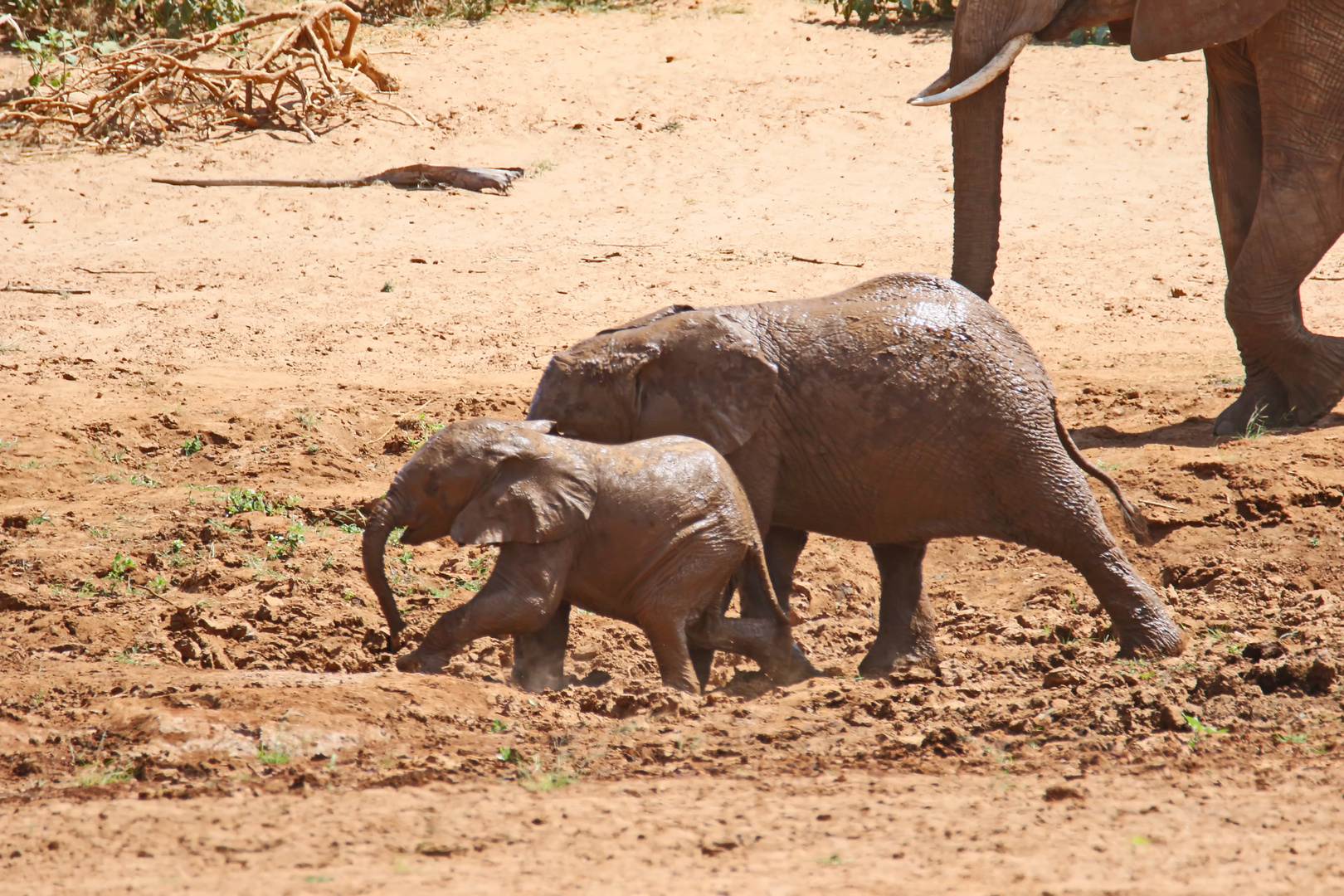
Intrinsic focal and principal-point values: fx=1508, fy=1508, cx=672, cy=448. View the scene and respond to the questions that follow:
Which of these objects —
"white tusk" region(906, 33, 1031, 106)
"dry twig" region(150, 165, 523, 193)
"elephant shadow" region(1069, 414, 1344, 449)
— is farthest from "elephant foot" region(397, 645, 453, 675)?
"dry twig" region(150, 165, 523, 193)

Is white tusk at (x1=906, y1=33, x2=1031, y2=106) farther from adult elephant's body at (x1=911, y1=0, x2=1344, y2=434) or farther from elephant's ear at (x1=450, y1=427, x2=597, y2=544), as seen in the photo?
elephant's ear at (x1=450, y1=427, x2=597, y2=544)

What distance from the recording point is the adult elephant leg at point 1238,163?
27.7ft

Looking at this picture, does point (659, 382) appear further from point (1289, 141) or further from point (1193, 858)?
point (1289, 141)

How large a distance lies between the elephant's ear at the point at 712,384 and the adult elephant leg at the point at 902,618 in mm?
971

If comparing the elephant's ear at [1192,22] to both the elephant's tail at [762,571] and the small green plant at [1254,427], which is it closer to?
the small green plant at [1254,427]

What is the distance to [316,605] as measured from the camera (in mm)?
6176

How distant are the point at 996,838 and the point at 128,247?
390 inches

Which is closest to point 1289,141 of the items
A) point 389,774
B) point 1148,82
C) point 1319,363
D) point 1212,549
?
point 1319,363

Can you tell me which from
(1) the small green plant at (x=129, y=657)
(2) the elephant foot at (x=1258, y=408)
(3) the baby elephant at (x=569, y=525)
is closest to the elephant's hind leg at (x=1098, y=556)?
(3) the baby elephant at (x=569, y=525)

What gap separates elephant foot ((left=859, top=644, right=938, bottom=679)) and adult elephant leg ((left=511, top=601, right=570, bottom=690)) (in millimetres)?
1253

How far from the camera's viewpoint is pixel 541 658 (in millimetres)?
5504

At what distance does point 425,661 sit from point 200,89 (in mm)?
10578

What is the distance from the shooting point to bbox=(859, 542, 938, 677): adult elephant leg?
235 inches

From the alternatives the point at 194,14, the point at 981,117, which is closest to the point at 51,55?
the point at 194,14
